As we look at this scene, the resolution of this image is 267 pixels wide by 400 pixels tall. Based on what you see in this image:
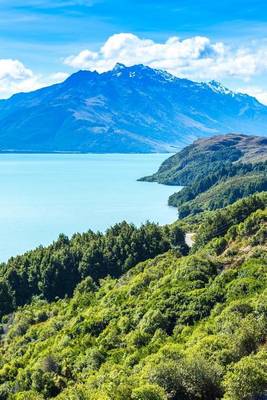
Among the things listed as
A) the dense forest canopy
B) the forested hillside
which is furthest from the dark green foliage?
the forested hillside

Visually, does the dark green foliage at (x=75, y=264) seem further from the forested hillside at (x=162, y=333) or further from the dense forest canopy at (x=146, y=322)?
the forested hillside at (x=162, y=333)

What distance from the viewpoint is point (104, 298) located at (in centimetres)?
9162

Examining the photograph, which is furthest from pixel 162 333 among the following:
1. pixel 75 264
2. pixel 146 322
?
pixel 75 264

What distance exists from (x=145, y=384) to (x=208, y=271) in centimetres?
4141

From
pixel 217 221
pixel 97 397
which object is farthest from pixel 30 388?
pixel 217 221

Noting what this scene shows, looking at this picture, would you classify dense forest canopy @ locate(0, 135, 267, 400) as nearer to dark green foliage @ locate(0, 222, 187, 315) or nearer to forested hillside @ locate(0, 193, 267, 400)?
forested hillside @ locate(0, 193, 267, 400)

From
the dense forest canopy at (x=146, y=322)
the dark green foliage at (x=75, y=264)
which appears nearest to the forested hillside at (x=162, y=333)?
the dense forest canopy at (x=146, y=322)

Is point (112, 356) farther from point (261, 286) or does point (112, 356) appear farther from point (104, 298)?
point (104, 298)

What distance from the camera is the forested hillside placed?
41.6 m

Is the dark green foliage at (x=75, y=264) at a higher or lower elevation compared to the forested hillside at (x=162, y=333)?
higher

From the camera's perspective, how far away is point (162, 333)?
65125 millimetres

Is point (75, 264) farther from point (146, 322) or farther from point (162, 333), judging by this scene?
point (162, 333)

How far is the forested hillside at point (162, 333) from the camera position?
41.6 meters

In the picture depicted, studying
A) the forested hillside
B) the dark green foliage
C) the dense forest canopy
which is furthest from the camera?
the dark green foliage
